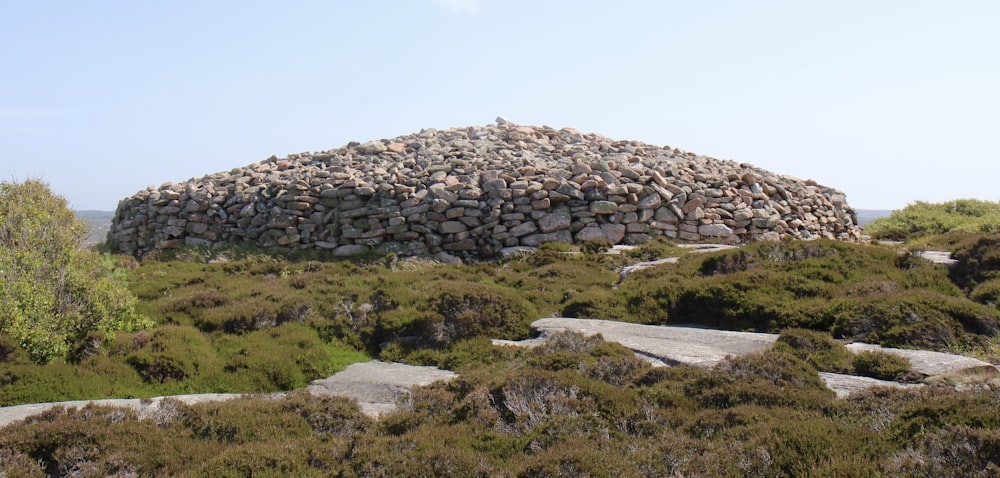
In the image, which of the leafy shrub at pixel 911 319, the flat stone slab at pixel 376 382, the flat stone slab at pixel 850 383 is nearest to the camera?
the flat stone slab at pixel 850 383

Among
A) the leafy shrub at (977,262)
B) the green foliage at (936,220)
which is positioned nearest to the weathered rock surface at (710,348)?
the leafy shrub at (977,262)

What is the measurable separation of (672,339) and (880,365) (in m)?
2.65

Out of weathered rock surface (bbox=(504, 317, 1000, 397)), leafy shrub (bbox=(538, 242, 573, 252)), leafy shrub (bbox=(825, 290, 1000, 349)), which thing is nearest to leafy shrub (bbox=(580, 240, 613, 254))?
leafy shrub (bbox=(538, 242, 573, 252))

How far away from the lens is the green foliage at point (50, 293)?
9.49 meters

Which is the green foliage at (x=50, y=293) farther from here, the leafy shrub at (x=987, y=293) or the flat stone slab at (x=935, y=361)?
the leafy shrub at (x=987, y=293)

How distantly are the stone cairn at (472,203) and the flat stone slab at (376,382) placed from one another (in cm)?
935

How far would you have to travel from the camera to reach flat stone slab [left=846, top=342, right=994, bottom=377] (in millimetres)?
7441

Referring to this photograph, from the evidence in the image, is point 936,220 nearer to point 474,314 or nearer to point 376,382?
point 474,314

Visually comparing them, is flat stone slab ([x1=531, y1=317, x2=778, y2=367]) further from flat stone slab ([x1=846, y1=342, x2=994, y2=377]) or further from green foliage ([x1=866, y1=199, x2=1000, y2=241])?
green foliage ([x1=866, y1=199, x2=1000, y2=241])

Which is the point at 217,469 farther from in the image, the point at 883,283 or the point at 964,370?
the point at 883,283

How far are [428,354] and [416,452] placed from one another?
4178 mm

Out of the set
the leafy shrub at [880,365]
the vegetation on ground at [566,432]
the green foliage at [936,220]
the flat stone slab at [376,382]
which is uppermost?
the green foliage at [936,220]

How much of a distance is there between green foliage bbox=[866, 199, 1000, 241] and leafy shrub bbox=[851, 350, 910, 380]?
16.5 meters

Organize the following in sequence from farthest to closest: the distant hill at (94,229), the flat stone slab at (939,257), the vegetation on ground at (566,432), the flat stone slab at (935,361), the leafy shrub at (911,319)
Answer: the distant hill at (94,229) → the flat stone slab at (939,257) → the leafy shrub at (911,319) → the flat stone slab at (935,361) → the vegetation on ground at (566,432)
